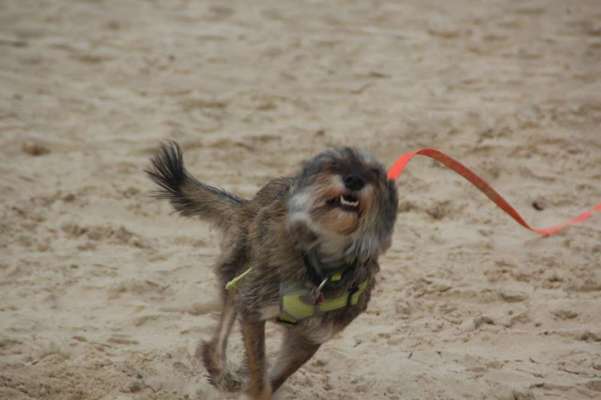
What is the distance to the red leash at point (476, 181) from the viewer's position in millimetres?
3760

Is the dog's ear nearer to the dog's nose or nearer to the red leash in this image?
the dog's nose

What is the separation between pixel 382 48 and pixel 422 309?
14.9ft

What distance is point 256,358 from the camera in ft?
11.8

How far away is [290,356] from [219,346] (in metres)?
0.50

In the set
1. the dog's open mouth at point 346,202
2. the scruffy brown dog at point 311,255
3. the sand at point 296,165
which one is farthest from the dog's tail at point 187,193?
the dog's open mouth at point 346,202

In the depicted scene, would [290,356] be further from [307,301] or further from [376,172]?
[376,172]

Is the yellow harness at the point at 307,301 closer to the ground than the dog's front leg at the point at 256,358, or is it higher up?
higher up

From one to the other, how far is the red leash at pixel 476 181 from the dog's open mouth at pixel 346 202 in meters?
0.27

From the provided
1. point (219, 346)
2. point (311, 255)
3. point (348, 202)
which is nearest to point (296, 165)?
point (219, 346)

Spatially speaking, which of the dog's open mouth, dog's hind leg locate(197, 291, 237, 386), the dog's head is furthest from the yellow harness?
dog's hind leg locate(197, 291, 237, 386)

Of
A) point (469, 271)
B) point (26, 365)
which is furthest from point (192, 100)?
point (26, 365)

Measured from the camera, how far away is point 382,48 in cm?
865

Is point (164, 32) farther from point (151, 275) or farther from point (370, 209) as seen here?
point (370, 209)

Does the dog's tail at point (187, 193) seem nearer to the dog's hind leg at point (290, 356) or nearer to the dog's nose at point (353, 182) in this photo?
the dog's hind leg at point (290, 356)
